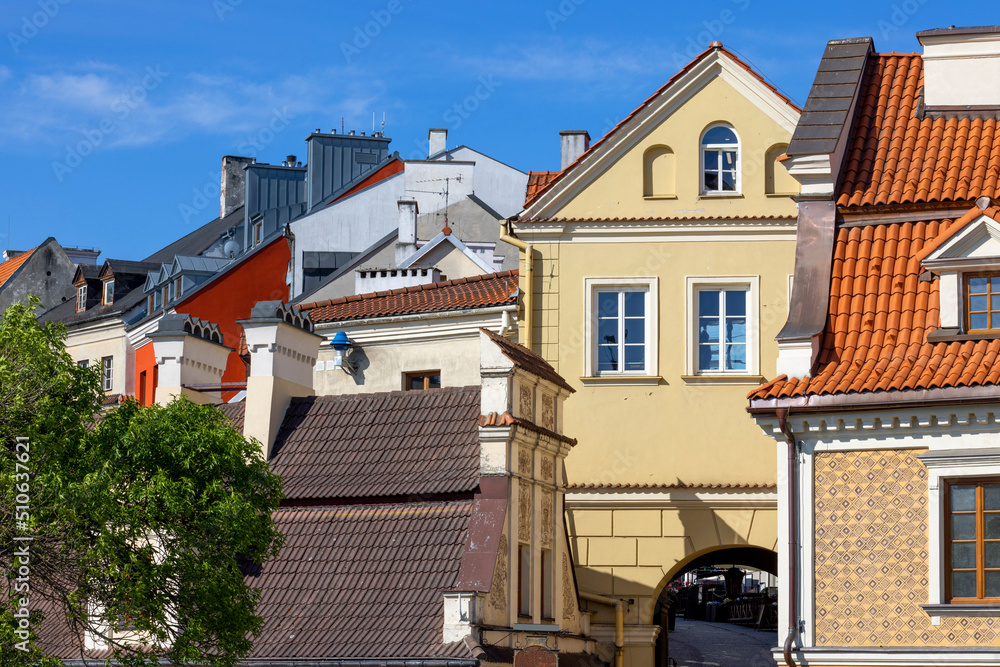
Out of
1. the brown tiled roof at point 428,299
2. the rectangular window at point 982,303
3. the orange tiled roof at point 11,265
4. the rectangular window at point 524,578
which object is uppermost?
the orange tiled roof at point 11,265

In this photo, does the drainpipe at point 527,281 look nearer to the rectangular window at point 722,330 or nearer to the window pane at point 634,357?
the window pane at point 634,357

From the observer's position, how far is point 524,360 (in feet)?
84.1

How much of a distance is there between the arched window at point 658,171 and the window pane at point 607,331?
8.17ft

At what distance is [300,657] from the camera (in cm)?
2408

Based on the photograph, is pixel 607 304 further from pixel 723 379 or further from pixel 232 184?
pixel 232 184

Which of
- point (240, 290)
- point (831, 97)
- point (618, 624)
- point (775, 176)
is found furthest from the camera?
point (240, 290)

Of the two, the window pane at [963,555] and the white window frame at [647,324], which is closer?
the window pane at [963,555]

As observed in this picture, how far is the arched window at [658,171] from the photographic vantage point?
3177 centimetres

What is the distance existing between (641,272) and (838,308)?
8.35 m

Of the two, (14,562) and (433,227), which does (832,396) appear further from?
(433,227)

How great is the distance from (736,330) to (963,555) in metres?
10.4

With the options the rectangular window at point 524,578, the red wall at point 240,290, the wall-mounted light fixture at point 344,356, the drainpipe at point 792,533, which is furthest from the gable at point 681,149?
the red wall at point 240,290

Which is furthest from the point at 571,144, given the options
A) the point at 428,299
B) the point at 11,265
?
the point at 11,265

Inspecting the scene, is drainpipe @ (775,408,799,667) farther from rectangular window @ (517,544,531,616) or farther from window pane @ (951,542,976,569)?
rectangular window @ (517,544,531,616)
